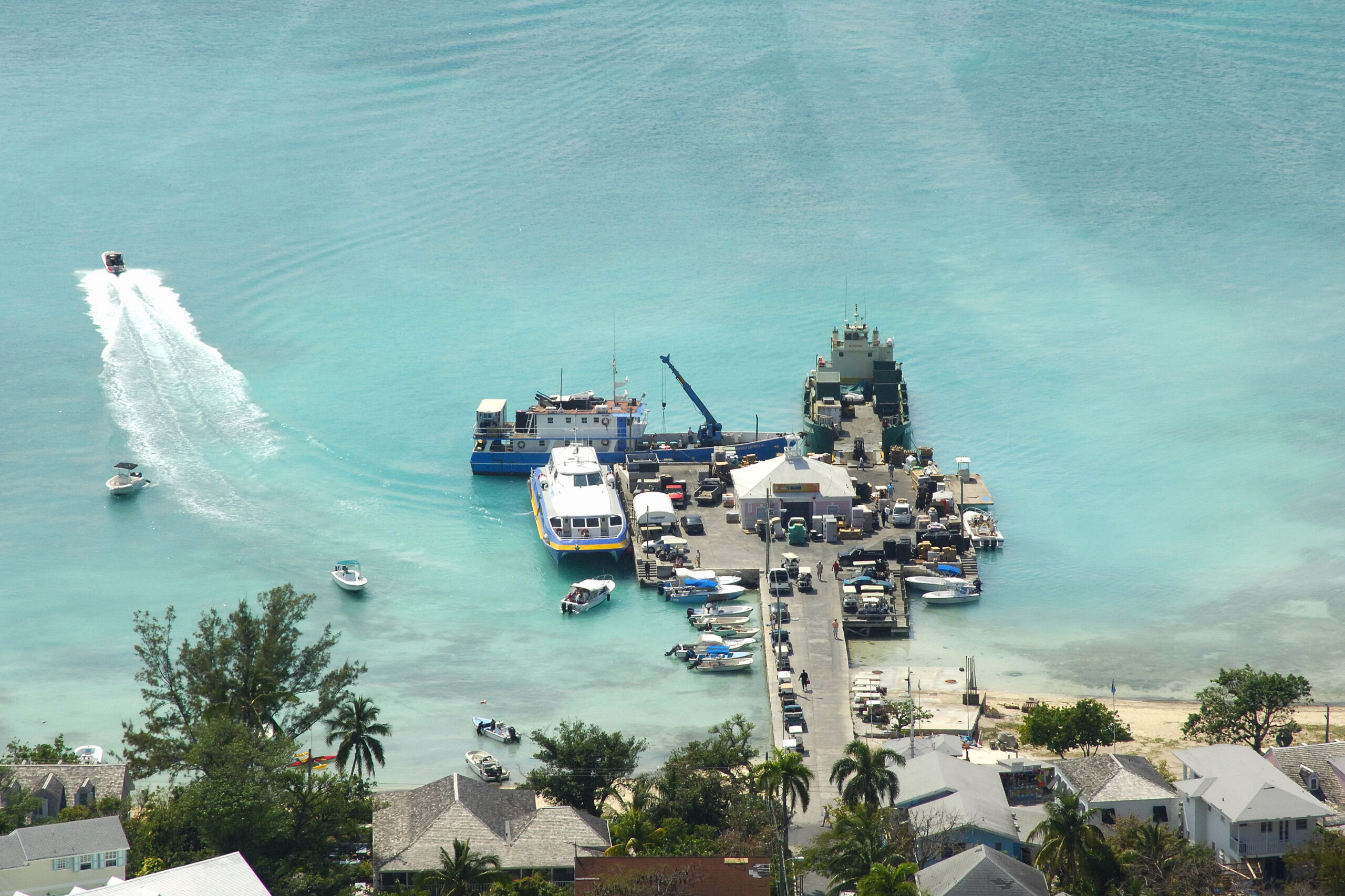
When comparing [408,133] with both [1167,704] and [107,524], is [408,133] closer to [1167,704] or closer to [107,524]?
[107,524]

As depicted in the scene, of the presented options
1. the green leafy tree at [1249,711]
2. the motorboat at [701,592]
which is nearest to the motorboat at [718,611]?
the motorboat at [701,592]

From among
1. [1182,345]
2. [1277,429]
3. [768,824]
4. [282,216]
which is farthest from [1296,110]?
[768,824]

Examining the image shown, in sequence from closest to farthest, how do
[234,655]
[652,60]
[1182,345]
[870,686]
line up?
1. [234,655]
2. [870,686]
3. [1182,345]
4. [652,60]

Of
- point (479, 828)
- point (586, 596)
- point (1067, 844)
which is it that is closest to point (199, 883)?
A: point (479, 828)

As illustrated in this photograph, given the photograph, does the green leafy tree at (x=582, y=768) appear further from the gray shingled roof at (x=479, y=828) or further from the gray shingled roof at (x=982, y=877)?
the gray shingled roof at (x=982, y=877)

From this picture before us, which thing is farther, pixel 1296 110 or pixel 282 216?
pixel 1296 110

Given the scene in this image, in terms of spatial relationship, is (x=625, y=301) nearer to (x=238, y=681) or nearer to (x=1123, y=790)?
(x=238, y=681)
